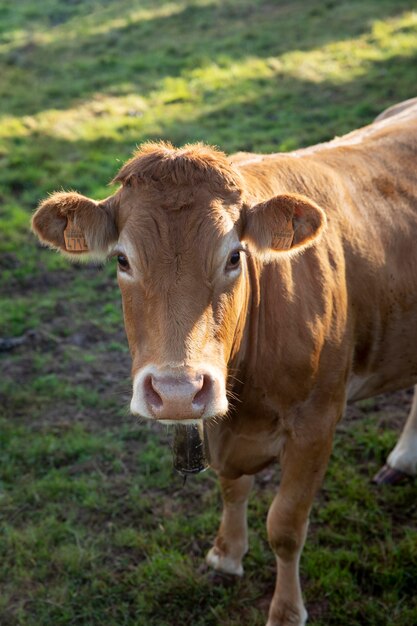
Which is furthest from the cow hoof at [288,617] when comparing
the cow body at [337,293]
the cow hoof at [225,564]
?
the cow body at [337,293]

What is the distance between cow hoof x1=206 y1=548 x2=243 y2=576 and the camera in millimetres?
Result: 3926

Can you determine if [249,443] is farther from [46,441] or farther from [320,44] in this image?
[320,44]

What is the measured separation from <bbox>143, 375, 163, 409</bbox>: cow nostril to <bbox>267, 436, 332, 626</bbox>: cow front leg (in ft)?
3.35

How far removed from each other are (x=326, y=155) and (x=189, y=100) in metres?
7.59

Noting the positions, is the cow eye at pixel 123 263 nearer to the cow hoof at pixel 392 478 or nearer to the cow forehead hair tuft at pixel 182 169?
the cow forehead hair tuft at pixel 182 169

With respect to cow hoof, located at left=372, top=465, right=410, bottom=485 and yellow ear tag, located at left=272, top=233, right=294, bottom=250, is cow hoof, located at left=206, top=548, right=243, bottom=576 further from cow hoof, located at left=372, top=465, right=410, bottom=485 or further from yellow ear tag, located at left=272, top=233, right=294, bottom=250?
yellow ear tag, located at left=272, top=233, right=294, bottom=250

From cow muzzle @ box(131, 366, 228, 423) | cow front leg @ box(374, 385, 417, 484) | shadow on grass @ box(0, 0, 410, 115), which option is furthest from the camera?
shadow on grass @ box(0, 0, 410, 115)

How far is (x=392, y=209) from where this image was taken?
3738mm

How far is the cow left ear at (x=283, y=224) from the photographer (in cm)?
291

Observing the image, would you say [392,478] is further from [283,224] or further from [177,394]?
[177,394]

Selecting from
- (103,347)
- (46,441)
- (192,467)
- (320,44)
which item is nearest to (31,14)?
(320,44)

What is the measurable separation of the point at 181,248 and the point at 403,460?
2.44 meters

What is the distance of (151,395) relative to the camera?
2562 millimetres

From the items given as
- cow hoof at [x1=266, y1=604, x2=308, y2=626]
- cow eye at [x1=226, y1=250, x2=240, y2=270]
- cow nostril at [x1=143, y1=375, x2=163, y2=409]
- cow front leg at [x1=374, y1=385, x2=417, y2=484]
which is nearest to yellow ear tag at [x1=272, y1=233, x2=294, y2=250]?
cow eye at [x1=226, y1=250, x2=240, y2=270]
